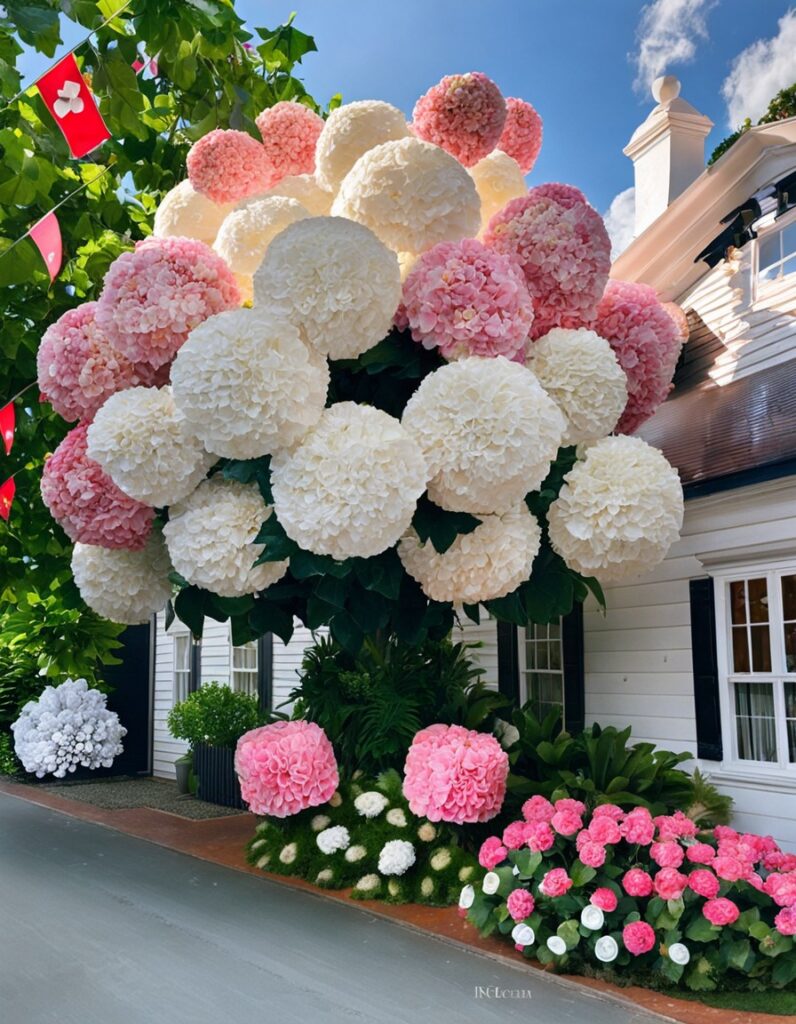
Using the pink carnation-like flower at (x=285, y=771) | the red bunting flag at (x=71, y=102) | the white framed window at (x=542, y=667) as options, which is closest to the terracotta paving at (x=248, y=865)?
the pink carnation-like flower at (x=285, y=771)

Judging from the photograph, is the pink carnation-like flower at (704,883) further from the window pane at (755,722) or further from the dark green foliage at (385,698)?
the dark green foliage at (385,698)

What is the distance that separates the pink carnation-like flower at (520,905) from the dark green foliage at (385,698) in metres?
2.23

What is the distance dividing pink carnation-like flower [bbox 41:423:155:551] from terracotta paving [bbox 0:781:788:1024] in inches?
120

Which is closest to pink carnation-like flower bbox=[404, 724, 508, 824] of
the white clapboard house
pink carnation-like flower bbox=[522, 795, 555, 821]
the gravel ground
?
pink carnation-like flower bbox=[522, 795, 555, 821]

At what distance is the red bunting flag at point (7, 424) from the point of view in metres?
6.30

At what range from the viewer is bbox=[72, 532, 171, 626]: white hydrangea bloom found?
475 cm

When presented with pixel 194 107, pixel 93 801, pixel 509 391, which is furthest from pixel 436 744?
pixel 93 801

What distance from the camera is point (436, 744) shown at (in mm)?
6180

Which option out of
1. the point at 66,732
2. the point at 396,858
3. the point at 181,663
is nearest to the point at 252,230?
the point at 396,858

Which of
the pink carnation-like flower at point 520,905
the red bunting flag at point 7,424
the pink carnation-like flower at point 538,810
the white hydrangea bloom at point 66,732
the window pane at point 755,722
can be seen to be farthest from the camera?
the white hydrangea bloom at point 66,732

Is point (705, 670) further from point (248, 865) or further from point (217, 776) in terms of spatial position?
point (217, 776)

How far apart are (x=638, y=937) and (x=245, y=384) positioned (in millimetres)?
3246

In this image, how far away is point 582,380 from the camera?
4.38 metres

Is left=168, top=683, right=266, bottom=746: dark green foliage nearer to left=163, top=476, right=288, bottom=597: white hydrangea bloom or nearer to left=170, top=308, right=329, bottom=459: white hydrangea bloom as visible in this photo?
left=163, top=476, right=288, bottom=597: white hydrangea bloom
